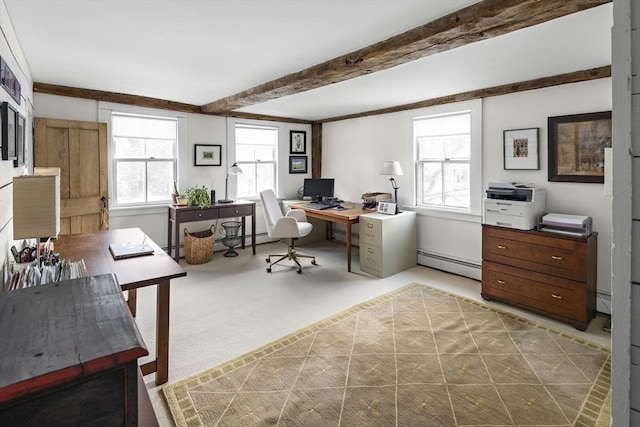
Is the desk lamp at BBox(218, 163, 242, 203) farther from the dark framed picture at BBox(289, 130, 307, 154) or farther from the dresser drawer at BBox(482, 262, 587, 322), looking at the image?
the dresser drawer at BBox(482, 262, 587, 322)

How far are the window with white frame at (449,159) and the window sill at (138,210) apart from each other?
142 inches

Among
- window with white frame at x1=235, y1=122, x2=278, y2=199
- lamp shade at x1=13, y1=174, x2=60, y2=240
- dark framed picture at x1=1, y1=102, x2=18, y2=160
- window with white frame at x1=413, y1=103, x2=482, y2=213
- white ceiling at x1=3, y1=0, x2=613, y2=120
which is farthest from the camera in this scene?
window with white frame at x1=235, y1=122, x2=278, y2=199

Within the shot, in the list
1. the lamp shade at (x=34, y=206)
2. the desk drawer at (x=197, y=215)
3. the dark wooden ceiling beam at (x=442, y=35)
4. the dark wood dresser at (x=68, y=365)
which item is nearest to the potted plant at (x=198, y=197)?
the desk drawer at (x=197, y=215)

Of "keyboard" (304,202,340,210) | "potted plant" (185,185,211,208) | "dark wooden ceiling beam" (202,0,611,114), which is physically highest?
"dark wooden ceiling beam" (202,0,611,114)

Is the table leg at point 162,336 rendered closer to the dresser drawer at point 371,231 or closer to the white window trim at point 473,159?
the dresser drawer at point 371,231

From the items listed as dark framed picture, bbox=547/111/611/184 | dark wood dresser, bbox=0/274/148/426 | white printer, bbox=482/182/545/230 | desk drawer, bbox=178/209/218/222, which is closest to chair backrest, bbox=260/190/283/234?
desk drawer, bbox=178/209/218/222

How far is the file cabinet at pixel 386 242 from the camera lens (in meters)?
4.37

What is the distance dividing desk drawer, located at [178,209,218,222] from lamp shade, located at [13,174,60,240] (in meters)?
2.86

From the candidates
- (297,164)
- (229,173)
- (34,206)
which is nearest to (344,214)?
(229,173)

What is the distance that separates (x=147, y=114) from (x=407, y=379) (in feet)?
14.7

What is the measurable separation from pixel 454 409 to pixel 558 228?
82.8 inches

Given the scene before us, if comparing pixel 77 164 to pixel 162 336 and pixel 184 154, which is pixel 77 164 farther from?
pixel 162 336

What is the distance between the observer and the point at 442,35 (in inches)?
86.8

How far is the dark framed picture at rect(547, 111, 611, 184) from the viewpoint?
3.23m
